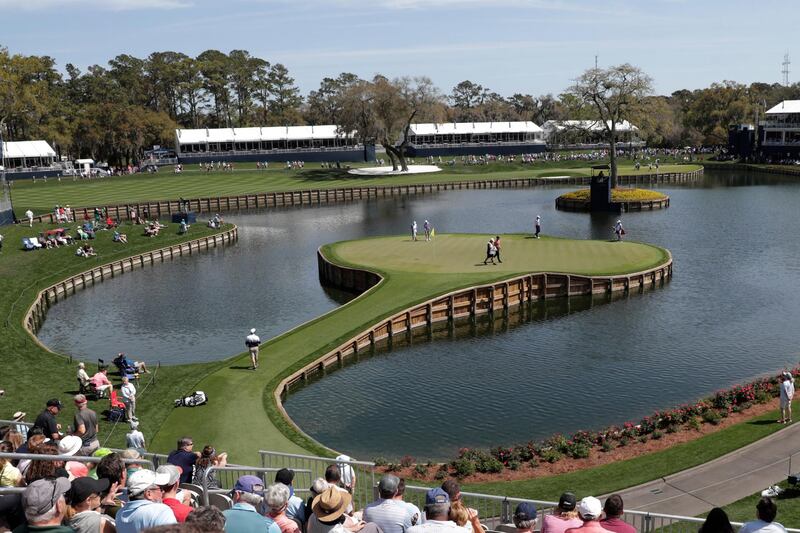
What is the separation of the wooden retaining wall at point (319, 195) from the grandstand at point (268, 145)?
30.1 m

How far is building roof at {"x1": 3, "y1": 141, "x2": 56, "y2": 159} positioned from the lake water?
70888 millimetres

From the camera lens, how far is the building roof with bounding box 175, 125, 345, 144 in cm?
14150

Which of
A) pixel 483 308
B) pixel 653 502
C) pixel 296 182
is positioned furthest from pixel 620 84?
pixel 653 502

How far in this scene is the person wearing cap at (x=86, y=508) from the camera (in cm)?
920

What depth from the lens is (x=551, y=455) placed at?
23.9m

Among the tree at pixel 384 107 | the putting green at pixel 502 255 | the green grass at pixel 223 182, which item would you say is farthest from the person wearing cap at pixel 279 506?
the tree at pixel 384 107

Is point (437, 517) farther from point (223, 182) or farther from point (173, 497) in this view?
point (223, 182)

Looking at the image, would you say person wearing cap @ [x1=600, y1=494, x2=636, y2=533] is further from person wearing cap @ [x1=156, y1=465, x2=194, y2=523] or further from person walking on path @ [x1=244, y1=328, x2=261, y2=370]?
person walking on path @ [x1=244, y1=328, x2=261, y2=370]

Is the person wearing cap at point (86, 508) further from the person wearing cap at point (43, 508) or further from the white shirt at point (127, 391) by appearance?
the white shirt at point (127, 391)

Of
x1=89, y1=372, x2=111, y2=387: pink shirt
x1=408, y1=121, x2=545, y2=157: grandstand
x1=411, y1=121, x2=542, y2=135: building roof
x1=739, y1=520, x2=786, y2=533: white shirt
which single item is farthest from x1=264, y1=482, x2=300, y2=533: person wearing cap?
x1=411, y1=121, x2=542, y2=135: building roof

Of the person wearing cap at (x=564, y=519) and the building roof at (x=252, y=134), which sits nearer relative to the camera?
the person wearing cap at (x=564, y=519)

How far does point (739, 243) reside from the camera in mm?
64125

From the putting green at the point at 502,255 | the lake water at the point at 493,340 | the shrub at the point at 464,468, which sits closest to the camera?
the shrub at the point at 464,468

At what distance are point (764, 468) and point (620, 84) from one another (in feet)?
266
